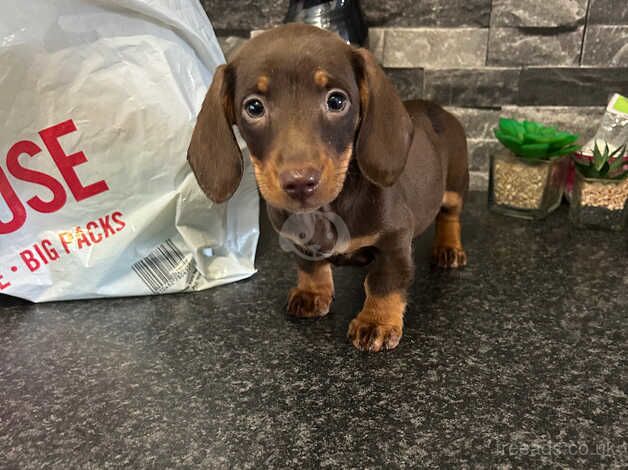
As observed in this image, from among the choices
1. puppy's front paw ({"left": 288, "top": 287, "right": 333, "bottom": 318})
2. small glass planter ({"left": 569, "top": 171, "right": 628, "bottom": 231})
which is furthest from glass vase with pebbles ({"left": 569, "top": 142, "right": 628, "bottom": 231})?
puppy's front paw ({"left": 288, "top": 287, "right": 333, "bottom": 318})

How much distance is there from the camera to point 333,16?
1416mm

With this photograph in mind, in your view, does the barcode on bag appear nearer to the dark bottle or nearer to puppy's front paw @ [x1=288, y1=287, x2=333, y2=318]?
puppy's front paw @ [x1=288, y1=287, x2=333, y2=318]

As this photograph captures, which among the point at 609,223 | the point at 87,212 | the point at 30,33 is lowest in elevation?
the point at 609,223

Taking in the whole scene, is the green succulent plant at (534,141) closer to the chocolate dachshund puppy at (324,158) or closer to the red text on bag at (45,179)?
the chocolate dachshund puppy at (324,158)

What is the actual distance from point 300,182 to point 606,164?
0.92 metres

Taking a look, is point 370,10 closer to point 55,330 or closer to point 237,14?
point 237,14

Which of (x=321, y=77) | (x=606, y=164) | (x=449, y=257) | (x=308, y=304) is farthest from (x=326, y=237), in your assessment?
(x=606, y=164)

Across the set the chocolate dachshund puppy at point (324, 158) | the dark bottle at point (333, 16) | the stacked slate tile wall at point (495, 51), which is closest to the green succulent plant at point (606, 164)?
the stacked slate tile wall at point (495, 51)

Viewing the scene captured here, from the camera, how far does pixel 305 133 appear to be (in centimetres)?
83

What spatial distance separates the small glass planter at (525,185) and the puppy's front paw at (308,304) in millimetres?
656

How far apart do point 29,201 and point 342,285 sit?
0.63 meters

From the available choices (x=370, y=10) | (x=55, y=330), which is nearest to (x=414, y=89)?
(x=370, y=10)

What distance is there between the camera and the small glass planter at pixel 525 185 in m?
1.47

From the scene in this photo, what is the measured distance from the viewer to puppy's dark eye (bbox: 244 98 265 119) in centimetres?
88
